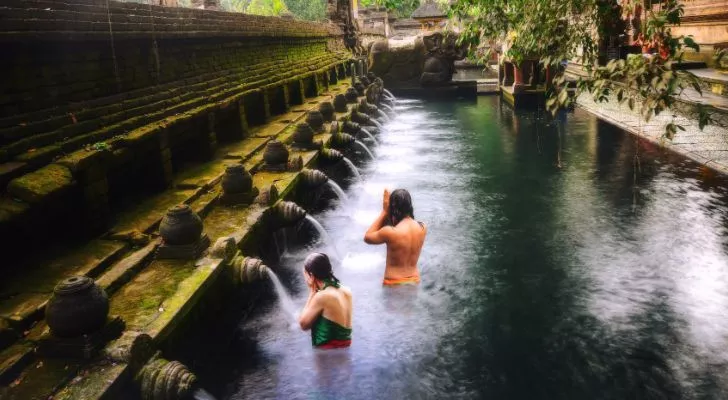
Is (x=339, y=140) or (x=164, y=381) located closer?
(x=164, y=381)

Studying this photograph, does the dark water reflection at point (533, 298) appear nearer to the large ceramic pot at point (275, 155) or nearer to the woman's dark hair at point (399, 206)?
the woman's dark hair at point (399, 206)

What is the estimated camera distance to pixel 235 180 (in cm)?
671

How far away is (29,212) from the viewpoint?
4531 mm

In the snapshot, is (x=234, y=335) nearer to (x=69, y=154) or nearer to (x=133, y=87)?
(x=69, y=154)

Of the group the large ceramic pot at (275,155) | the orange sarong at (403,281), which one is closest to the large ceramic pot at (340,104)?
the large ceramic pot at (275,155)

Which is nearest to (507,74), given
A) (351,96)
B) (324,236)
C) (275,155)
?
(351,96)

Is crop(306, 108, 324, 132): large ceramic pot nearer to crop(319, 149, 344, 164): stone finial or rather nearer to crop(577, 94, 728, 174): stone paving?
crop(319, 149, 344, 164): stone finial

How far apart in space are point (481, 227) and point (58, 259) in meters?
6.49

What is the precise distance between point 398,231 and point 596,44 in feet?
10.3

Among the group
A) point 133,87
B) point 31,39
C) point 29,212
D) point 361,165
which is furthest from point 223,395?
point 361,165

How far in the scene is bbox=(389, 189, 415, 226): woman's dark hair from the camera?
609cm

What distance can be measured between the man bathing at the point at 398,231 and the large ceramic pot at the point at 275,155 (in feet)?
9.12

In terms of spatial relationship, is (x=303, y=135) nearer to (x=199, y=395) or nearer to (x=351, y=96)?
(x=199, y=395)

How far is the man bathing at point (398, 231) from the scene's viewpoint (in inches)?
241
